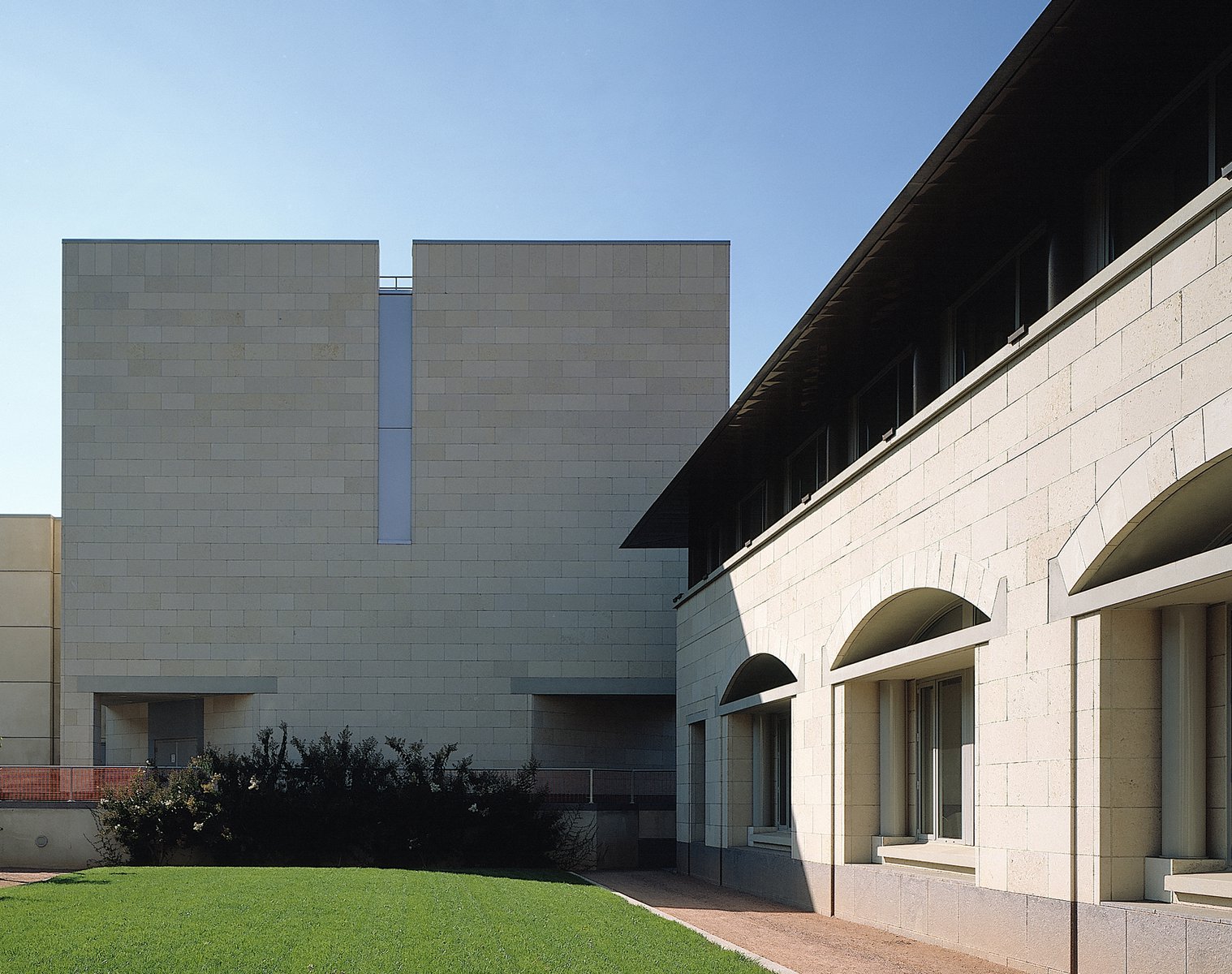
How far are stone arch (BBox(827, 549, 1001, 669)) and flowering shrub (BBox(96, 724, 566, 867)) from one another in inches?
519

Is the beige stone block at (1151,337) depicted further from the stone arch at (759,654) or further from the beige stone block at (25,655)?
the beige stone block at (25,655)

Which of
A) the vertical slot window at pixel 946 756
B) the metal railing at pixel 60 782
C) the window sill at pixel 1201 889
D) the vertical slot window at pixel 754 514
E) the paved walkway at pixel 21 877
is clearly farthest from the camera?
the metal railing at pixel 60 782

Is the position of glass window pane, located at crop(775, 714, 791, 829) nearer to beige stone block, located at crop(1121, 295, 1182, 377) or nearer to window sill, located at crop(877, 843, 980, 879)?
window sill, located at crop(877, 843, 980, 879)

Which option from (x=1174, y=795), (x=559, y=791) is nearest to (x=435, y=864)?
(x=559, y=791)

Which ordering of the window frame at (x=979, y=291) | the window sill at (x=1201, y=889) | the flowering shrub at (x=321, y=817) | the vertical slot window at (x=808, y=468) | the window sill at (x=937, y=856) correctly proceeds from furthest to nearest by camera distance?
the flowering shrub at (x=321, y=817) < the vertical slot window at (x=808, y=468) < the window sill at (x=937, y=856) < the window frame at (x=979, y=291) < the window sill at (x=1201, y=889)

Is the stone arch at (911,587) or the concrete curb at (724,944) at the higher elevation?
the stone arch at (911,587)

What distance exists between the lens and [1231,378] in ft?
31.0

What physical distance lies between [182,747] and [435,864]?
13.4 m

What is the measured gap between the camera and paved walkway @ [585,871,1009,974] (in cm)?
1336

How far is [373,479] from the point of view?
37.7 m

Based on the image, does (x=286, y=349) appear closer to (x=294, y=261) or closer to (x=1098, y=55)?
(x=294, y=261)

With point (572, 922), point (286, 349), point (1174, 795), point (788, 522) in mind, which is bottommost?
point (572, 922)

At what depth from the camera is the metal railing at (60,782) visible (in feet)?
99.2

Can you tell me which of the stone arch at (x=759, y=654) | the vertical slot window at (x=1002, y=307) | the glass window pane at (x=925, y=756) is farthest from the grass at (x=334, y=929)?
the vertical slot window at (x=1002, y=307)
